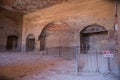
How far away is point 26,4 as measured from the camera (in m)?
10.4

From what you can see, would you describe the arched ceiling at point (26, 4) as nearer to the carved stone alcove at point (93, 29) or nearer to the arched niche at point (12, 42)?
the arched niche at point (12, 42)

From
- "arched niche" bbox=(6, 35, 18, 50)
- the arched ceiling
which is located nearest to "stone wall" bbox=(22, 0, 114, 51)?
the arched ceiling

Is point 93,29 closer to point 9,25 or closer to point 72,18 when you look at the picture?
point 72,18

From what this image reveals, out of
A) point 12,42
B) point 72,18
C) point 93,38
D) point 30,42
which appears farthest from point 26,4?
point 93,38

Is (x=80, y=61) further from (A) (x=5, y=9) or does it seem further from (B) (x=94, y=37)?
(A) (x=5, y=9)

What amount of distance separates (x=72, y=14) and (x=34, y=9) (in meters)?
3.26

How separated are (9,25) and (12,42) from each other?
137 cm

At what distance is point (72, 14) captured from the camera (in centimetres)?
956

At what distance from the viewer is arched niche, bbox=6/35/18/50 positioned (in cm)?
1185

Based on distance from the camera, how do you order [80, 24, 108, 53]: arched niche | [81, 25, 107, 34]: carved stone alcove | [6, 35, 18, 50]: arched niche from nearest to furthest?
1. [81, 25, 107, 34]: carved stone alcove
2. [80, 24, 108, 53]: arched niche
3. [6, 35, 18, 50]: arched niche

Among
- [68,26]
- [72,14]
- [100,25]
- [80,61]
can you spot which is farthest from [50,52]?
[80,61]

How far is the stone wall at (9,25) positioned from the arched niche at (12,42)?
0.30 meters

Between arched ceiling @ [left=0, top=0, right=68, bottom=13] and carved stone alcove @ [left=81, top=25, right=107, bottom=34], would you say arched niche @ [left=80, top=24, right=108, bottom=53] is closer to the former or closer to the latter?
carved stone alcove @ [left=81, top=25, right=107, bottom=34]

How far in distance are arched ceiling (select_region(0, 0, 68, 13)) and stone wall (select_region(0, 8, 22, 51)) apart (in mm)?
597
